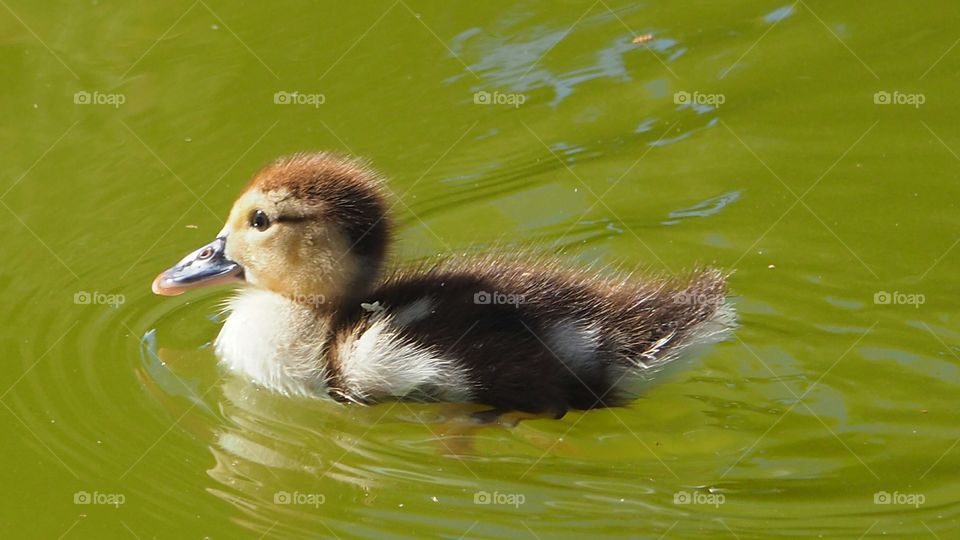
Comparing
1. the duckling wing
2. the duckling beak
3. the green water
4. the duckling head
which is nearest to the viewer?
the green water

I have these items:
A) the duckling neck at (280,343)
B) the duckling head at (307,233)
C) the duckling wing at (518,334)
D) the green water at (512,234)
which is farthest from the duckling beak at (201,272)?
the duckling wing at (518,334)

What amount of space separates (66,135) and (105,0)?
3.63ft

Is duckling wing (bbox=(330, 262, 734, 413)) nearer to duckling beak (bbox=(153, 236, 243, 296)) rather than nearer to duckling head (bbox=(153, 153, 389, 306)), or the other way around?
duckling head (bbox=(153, 153, 389, 306))

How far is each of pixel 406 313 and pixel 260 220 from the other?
56 centimetres

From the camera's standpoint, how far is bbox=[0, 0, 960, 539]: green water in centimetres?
418

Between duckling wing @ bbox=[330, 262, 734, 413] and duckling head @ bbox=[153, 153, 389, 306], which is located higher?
duckling head @ bbox=[153, 153, 389, 306]

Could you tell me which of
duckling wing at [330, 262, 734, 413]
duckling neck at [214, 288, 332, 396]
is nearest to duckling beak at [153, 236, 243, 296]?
duckling neck at [214, 288, 332, 396]

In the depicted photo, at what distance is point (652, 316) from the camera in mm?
4652

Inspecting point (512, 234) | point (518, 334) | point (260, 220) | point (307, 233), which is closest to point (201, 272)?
point (260, 220)

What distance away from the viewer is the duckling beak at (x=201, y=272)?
15.7ft

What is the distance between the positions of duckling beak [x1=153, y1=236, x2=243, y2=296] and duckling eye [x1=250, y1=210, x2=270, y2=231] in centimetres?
15

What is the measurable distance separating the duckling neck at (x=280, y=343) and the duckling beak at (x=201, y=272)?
0.39 feet

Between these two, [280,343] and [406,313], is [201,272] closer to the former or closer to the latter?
[280,343]

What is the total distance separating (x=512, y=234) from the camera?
547 cm
